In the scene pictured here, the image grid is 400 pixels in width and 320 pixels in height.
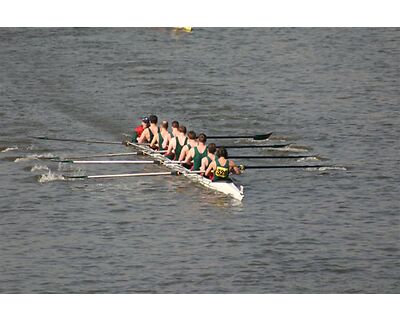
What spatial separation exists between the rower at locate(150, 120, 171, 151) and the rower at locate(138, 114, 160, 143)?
0.29 metres

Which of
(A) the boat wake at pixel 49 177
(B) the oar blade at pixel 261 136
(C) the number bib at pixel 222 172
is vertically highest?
(B) the oar blade at pixel 261 136

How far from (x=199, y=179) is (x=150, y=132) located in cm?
406

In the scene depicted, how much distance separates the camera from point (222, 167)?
35.6 m

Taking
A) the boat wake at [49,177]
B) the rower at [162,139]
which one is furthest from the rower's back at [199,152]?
Answer: the boat wake at [49,177]

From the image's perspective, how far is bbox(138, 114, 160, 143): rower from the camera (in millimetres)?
40656

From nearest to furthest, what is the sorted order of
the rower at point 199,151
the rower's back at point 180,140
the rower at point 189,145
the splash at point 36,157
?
the rower at point 199,151
the rower at point 189,145
the rower's back at point 180,140
the splash at point 36,157

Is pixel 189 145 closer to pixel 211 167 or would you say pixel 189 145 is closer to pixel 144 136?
pixel 211 167

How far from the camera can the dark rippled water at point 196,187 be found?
3077 centimetres

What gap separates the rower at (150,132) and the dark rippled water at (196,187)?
3.16ft

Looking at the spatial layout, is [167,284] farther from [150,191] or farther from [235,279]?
[150,191]

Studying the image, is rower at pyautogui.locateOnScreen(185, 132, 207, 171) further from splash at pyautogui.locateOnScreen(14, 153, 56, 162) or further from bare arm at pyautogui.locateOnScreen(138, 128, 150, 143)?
splash at pyautogui.locateOnScreen(14, 153, 56, 162)

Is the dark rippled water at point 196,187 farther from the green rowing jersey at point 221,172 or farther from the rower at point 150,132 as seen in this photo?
the rower at point 150,132

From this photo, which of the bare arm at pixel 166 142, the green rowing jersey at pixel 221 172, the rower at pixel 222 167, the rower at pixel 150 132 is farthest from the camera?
the rower at pixel 150 132

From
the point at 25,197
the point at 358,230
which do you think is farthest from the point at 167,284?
the point at 25,197
